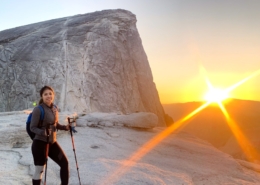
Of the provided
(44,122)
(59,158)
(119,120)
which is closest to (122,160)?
(59,158)

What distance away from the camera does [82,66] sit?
18.1 meters

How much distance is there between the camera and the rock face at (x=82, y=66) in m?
17.2

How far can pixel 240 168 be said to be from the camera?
8.32 m

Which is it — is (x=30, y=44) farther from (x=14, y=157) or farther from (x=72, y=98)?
(x=14, y=157)

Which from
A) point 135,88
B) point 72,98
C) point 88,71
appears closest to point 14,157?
point 72,98

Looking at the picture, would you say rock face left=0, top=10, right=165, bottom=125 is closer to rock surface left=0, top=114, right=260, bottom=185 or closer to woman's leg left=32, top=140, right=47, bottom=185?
rock surface left=0, top=114, right=260, bottom=185

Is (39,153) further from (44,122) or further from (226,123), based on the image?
(226,123)

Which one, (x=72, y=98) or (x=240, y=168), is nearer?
(x=240, y=168)

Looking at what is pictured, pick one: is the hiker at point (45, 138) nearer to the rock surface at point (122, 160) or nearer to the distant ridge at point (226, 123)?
the rock surface at point (122, 160)

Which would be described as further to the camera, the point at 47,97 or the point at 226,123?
the point at 226,123

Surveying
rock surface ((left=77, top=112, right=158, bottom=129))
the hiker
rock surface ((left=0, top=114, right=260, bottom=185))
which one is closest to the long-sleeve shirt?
the hiker

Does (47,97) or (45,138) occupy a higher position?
(47,97)

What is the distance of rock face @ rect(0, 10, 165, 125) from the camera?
56.4ft

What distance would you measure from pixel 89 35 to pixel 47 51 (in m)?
3.59
